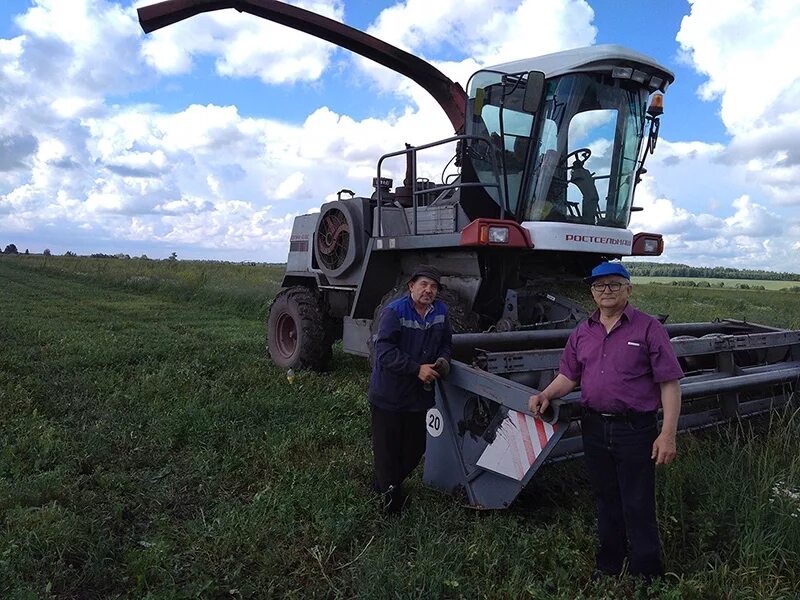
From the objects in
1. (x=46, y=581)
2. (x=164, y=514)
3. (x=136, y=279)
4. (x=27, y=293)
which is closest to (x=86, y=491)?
(x=164, y=514)

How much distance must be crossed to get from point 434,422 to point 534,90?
2851 mm

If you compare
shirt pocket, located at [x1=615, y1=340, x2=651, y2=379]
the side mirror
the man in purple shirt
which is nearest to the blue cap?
the man in purple shirt

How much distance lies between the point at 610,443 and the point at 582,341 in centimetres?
49

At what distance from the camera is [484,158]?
6094 mm

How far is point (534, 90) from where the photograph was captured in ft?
17.3

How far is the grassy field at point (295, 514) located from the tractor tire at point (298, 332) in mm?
1530

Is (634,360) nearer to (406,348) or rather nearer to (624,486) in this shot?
(624,486)

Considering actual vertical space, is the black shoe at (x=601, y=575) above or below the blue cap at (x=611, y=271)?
below

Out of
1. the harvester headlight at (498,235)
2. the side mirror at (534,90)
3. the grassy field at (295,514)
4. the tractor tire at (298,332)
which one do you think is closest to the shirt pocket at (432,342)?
the grassy field at (295,514)

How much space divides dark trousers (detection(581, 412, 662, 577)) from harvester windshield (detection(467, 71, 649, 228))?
3006 millimetres

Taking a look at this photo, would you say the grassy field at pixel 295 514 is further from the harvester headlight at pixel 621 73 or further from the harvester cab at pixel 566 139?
the harvester headlight at pixel 621 73

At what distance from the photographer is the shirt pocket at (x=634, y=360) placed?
287 cm

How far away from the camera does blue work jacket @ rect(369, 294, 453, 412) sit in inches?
152

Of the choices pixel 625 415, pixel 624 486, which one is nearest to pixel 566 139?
pixel 625 415
